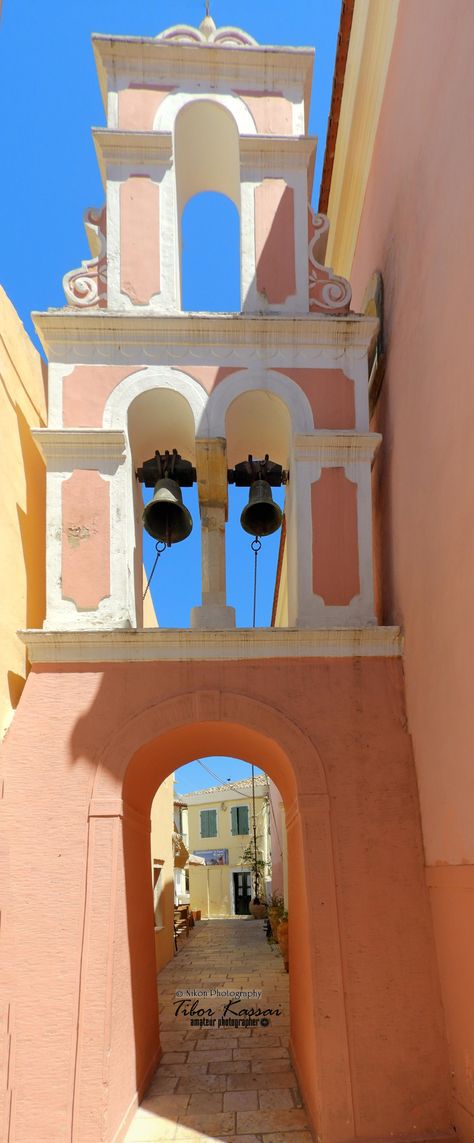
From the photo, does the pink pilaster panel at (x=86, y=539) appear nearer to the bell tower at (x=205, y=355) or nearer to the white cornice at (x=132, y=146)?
the bell tower at (x=205, y=355)

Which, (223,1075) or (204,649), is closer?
(204,649)

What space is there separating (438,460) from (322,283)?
228 centimetres

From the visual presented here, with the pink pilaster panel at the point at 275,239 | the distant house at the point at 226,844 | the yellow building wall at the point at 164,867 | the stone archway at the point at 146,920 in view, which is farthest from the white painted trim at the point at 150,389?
the distant house at the point at 226,844

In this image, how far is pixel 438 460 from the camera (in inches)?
184

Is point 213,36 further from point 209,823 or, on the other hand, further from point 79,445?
point 209,823

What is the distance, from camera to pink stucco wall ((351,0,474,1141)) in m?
4.20

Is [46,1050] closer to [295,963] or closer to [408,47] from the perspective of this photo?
[295,963]

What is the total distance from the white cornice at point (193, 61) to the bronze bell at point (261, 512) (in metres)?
3.45

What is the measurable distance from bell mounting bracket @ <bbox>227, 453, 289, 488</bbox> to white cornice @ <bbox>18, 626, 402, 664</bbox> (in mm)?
1424

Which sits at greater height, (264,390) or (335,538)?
(264,390)

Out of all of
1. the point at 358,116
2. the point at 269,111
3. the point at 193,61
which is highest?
the point at 358,116

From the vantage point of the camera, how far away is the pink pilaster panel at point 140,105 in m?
6.32

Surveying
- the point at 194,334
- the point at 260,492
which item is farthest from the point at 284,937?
the point at 194,334

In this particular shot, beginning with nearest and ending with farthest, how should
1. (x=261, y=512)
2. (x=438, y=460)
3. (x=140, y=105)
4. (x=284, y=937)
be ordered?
(x=438, y=460) < (x=261, y=512) < (x=140, y=105) < (x=284, y=937)
